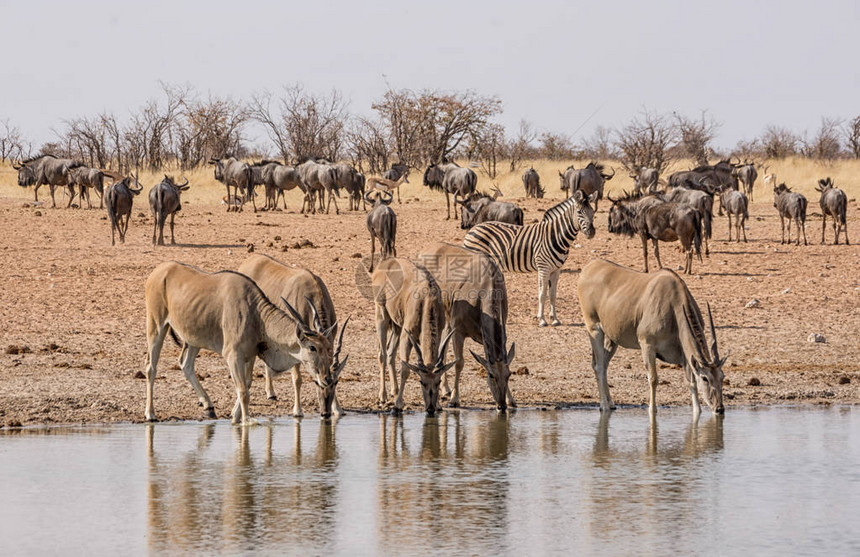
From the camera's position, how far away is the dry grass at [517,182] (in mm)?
40094

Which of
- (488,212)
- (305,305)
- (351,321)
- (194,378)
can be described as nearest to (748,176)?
(488,212)

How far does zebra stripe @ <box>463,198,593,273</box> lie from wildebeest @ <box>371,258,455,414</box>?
5.39 m

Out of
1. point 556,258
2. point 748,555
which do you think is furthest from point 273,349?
point 556,258

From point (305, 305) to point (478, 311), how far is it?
168 centimetres

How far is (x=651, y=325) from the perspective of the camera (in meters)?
11.2

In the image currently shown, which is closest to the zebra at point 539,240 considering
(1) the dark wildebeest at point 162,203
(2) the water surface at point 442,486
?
(2) the water surface at point 442,486

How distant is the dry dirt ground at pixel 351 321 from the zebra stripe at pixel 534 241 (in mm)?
740

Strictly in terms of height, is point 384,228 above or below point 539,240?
above

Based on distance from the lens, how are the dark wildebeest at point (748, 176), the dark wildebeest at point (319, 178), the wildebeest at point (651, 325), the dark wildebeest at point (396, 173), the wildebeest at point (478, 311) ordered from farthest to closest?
the dark wildebeest at point (396, 173), the dark wildebeest at point (748, 176), the dark wildebeest at point (319, 178), the wildebeest at point (478, 311), the wildebeest at point (651, 325)

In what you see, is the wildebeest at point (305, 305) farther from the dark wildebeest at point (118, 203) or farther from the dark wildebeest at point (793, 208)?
the dark wildebeest at point (793, 208)

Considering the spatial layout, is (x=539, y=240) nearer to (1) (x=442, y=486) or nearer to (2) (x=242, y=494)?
(1) (x=442, y=486)

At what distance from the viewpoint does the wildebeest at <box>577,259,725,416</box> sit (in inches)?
432

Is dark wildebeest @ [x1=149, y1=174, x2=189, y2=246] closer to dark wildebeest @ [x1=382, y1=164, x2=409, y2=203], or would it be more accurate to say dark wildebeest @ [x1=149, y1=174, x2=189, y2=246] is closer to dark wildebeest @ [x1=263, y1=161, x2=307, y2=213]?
dark wildebeest @ [x1=263, y1=161, x2=307, y2=213]

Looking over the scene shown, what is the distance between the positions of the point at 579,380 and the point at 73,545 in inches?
308
